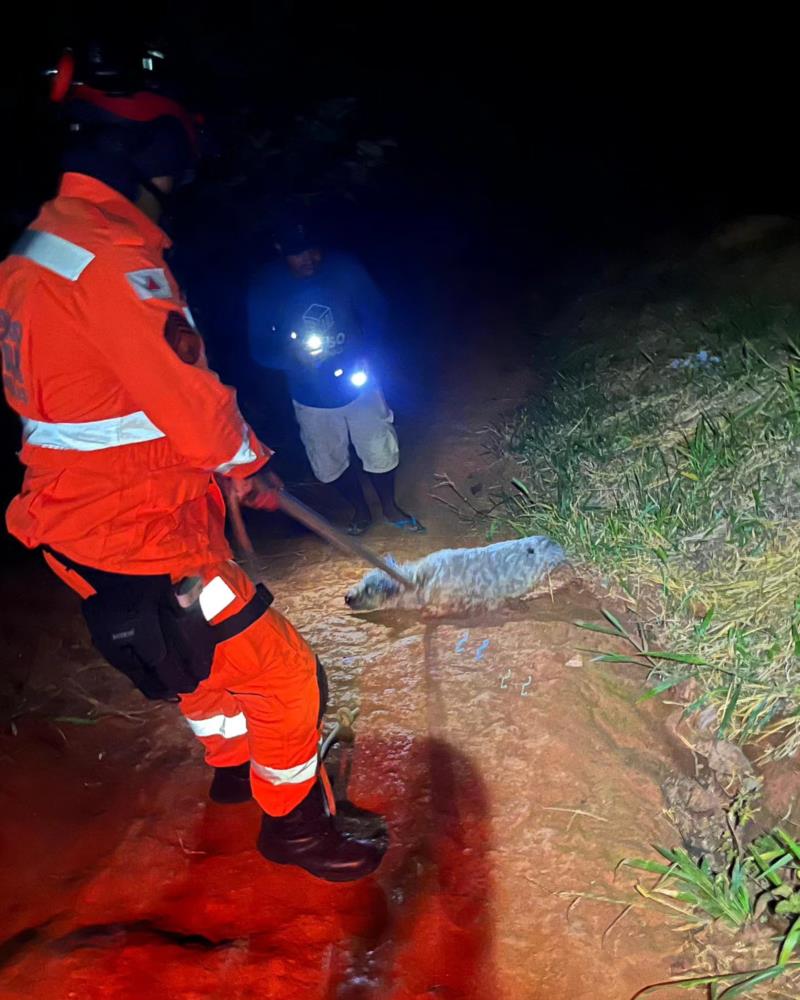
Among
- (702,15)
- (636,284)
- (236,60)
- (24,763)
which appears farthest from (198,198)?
(702,15)

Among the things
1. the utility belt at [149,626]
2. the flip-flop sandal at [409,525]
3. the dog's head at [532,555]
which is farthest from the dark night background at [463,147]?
the utility belt at [149,626]

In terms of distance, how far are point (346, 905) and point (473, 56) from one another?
1476cm

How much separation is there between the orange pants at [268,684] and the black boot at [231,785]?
39 centimetres

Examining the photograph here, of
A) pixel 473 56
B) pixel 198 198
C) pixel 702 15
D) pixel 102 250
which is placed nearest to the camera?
pixel 102 250

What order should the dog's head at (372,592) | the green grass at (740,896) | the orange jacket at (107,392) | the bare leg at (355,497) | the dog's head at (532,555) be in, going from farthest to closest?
the bare leg at (355,497), the dog's head at (372,592), the dog's head at (532,555), the green grass at (740,896), the orange jacket at (107,392)

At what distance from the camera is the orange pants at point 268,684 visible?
6.48 feet

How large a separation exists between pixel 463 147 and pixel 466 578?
35.7 ft

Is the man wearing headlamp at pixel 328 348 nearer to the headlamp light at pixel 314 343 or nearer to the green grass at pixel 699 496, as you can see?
the headlamp light at pixel 314 343

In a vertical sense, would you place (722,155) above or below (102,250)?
below

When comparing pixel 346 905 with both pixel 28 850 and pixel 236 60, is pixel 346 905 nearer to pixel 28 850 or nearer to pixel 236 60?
pixel 28 850

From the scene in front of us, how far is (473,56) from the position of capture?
13328 millimetres

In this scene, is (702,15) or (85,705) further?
(702,15)

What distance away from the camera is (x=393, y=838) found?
234cm

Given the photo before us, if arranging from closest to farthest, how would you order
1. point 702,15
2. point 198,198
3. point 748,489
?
point 748,489, point 198,198, point 702,15
